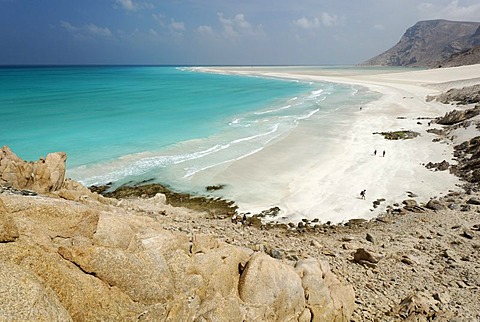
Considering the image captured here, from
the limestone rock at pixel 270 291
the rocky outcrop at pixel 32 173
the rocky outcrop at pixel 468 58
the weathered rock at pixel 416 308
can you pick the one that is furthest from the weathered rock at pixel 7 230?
the rocky outcrop at pixel 468 58

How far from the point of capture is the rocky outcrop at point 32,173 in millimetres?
10758

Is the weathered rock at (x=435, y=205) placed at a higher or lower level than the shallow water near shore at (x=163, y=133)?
lower

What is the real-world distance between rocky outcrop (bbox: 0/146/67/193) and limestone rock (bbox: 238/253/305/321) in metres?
8.04

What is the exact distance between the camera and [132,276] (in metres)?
5.80

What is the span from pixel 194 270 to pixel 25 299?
3.26 meters

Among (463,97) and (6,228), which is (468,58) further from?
(6,228)

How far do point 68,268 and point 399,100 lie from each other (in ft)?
230

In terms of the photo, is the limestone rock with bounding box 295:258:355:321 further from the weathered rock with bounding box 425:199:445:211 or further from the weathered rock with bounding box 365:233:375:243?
the weathered rock with bounding box 425:199:445:211

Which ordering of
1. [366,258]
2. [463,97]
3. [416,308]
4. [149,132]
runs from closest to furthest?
[416,308] → [366,258] → [149,132] → [463,97]

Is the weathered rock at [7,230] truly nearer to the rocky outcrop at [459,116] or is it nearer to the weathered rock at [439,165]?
the weathered rock at [439,165]

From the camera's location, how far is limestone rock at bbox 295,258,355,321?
770cm

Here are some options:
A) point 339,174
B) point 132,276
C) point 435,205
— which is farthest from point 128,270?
point 339,174

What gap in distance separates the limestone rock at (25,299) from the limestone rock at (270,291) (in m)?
3.68

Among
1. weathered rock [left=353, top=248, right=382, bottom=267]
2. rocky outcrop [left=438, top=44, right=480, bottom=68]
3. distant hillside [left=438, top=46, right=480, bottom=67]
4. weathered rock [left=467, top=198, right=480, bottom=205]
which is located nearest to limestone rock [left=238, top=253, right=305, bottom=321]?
weathered rock [left=353, top=248, right=382, bottom=267]
